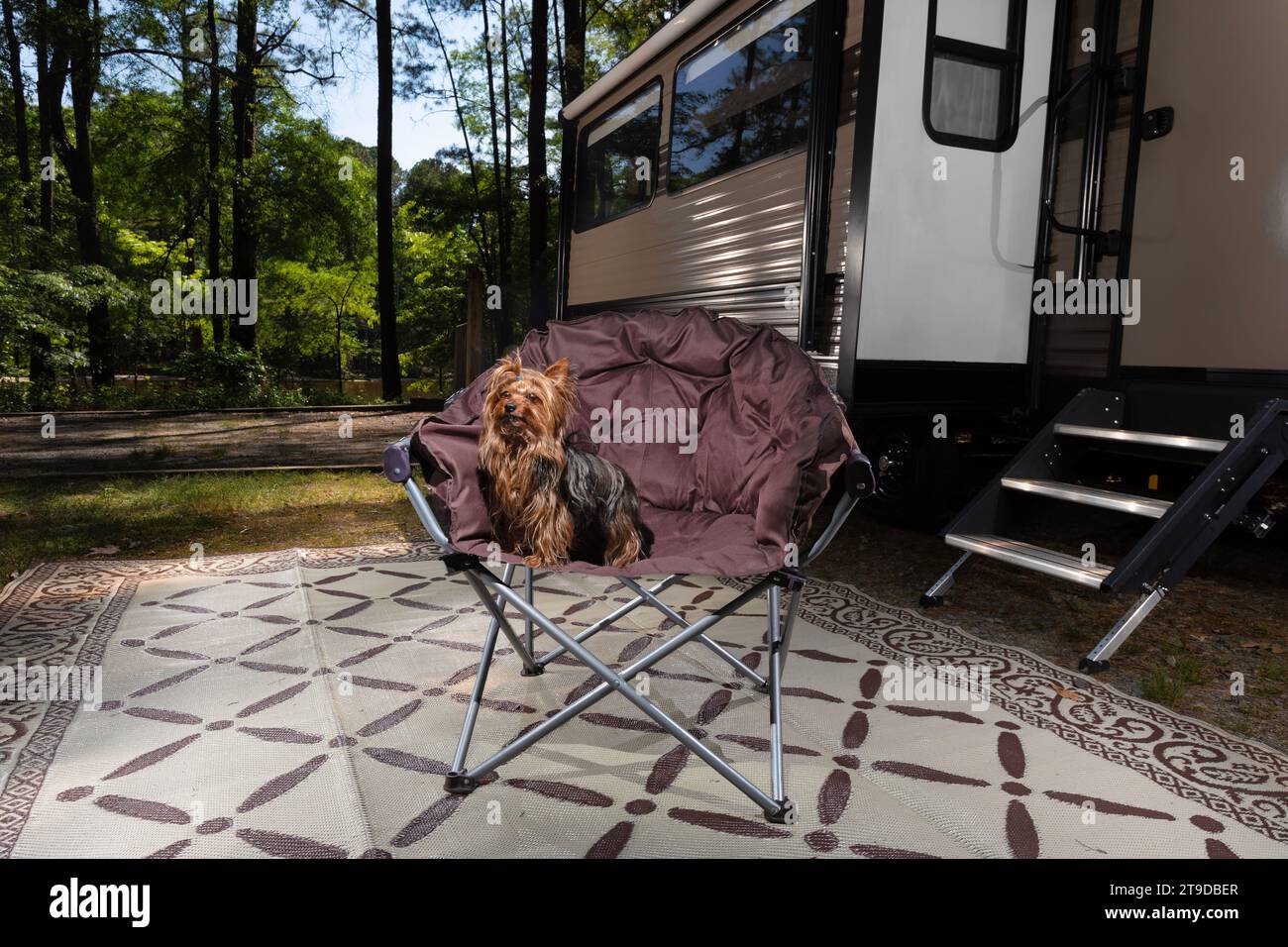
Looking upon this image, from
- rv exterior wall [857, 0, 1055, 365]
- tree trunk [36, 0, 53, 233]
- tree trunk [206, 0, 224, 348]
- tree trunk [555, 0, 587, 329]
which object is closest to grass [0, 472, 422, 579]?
rv exterior wall [857, 0, 1055, 365]

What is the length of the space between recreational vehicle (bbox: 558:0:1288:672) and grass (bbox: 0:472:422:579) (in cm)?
279

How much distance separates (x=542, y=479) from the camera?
235cm

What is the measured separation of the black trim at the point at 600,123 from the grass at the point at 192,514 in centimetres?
255

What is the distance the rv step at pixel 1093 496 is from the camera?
2920 millimetres

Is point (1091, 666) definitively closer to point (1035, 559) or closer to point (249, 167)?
point (1035, 559)

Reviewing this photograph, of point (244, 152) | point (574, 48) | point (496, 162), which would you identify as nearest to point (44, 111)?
point (244, 152)

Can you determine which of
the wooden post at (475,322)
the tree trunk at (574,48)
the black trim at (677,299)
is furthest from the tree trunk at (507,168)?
the black trim at (677,299)

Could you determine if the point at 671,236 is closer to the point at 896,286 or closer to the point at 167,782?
the point at 896,286

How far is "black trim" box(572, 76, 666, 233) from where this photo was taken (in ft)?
17.5

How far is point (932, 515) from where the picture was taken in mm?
4582

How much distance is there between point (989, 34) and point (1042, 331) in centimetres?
125

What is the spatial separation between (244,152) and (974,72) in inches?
507

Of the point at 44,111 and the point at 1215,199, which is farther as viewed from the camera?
the point at 44,111
